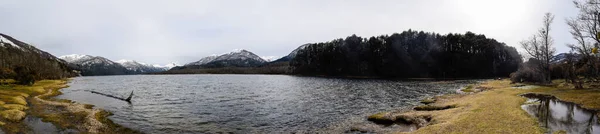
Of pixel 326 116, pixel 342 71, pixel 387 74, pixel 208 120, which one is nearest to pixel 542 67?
pixel 326 116

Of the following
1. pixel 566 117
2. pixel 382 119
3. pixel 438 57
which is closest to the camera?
pixel 566 117

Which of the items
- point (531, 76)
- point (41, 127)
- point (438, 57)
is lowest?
point (41, 127)

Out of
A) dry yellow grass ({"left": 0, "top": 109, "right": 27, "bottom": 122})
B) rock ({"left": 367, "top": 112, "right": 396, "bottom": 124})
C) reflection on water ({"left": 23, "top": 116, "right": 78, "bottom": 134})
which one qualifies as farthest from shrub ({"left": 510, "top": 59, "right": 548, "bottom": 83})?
dry yellow grass ({"left": 0, "top": 109, "right": 27, "bottom": 122})

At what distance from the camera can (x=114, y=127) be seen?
99.2ft

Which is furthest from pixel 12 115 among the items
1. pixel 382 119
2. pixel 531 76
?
pixel 531 76

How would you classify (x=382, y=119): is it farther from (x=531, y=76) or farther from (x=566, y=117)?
(x=531, y=76)

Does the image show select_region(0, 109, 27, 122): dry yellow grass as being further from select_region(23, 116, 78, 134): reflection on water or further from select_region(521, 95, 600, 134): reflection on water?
select_region(521, 95, 600, 134): reflection on water

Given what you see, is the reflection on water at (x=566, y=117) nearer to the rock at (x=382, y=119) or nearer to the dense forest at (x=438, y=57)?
the rock at (x=382, y=119)

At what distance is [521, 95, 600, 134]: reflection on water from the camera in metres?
21.6

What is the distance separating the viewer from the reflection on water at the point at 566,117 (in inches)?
850

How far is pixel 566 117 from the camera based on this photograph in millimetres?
26266

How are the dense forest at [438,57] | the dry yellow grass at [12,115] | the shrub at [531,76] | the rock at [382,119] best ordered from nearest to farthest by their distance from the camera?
1. the dry yellow grass at [12,115]
2. the rock at [382,119]
3. the shrub at [531,76]
4. the dense forest at [438,57]

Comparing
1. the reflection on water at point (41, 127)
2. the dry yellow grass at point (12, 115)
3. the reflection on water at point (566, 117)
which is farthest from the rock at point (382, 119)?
the dry yellow grass at point (12, 115)

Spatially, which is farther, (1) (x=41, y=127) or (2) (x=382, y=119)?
(2) (x=382, y=119)
